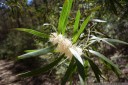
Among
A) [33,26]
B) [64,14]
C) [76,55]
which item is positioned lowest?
[33,26]

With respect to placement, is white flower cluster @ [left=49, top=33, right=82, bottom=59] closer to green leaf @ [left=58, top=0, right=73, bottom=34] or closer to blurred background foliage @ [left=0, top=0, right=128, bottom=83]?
green leaf @ [left=58, top=0, right=73, bottom=34]

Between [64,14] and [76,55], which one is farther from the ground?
[64,14]

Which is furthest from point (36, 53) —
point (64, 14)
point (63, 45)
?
point (64, 14)

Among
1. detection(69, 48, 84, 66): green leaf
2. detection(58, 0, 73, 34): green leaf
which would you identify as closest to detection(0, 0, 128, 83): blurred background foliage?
detection(58, 0, 73, 34): green leaf

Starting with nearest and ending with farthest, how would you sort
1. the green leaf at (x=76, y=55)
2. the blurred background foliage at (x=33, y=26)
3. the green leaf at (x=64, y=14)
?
1. the green leaf at (x=76, y=55)
2. the green leaf at (x=64, y=14)
3. the blurred background foliage at (x=33, y=26)

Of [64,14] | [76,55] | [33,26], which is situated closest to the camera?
[76,55]

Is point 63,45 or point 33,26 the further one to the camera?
point 33,26

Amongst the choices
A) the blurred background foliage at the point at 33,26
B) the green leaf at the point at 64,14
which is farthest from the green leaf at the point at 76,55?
the blurred background foliage at the point at 33,26

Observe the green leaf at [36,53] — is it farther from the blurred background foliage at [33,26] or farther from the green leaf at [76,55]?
the blurred background foliage at [33,26]

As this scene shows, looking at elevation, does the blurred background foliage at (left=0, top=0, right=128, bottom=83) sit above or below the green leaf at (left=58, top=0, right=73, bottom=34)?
below

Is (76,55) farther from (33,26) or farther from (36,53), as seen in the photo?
(33,26)

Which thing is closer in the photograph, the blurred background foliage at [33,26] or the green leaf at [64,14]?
the green leaf at [64,14]

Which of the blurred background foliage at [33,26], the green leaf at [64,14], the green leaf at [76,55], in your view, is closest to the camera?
the green leaf at [76,55]
